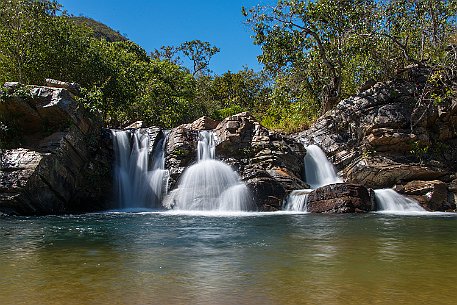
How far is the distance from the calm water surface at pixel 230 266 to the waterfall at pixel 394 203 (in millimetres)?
6867

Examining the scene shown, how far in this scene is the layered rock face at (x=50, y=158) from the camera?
16062 millimetres

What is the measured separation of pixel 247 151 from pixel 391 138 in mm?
7558

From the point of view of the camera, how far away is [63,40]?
25.2 metres

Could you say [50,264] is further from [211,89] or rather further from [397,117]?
[211,89]

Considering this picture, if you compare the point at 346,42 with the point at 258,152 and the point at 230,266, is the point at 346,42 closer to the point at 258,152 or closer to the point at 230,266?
the point at 258,152

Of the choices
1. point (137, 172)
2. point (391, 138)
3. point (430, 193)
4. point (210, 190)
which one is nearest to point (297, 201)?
point (210, 190)

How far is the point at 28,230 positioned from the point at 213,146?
11.8 metres

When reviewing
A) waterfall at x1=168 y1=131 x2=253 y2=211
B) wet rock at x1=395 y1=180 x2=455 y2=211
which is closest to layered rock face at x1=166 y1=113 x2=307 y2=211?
waterfall at x1=168 y1=131 x2=253 y2=211

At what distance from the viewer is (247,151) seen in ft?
71.1

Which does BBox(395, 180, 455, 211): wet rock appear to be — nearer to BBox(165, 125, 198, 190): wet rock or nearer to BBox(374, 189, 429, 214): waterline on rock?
BBox(374, 189, 429, 214): waterline on rock

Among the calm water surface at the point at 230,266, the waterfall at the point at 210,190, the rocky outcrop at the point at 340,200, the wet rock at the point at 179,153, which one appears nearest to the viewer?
the calm water surface at the point at 230,266

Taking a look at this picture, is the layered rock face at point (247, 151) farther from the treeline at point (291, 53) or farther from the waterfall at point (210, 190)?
the treeline at point (291, 53)

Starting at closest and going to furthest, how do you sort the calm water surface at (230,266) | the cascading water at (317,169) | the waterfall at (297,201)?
1. the calm water surface at (230,266)
2. the waterfall at (297,201)
3. the cascading water at (317,169)

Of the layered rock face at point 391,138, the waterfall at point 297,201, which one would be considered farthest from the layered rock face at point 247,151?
the layered rock face at point 391,138
